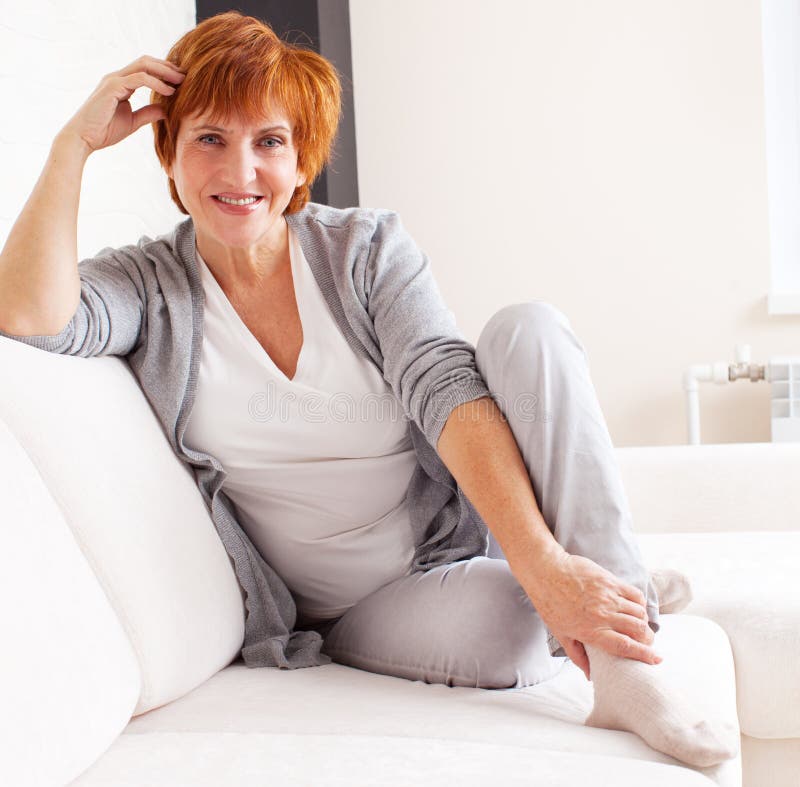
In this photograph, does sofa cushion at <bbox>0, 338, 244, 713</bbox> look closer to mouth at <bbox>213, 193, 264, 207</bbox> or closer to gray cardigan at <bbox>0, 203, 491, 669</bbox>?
gray cardigan at <bbox>0, 203, 491, 669</bbox>

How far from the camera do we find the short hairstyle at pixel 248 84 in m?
1.33

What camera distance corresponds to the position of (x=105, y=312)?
4.33 ft

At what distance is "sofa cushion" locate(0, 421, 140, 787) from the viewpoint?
822 mm

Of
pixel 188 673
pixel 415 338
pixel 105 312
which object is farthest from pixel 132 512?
pixel 415 338

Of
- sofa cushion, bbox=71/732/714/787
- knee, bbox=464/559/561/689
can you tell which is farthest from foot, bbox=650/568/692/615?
sofa cushion, bbox=71/732/714/787

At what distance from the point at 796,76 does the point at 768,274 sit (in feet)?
2.03

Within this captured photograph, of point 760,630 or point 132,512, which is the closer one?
point 132,512

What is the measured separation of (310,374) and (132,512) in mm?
331

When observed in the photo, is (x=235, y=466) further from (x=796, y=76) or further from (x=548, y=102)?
(x=796, y=76)

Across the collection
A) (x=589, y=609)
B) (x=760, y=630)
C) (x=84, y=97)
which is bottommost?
(x=760, y=630)

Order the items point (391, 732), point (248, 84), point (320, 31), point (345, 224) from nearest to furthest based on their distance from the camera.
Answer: point (391, 732)
point (248, 84)
point (345, 224)
point (320, 31)

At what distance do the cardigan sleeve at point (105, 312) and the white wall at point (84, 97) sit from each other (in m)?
0.35

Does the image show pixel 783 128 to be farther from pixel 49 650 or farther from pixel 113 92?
pixel 49 650

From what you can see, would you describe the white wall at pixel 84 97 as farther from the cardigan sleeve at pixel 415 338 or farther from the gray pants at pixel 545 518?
the gray pants at pixel 545 518
